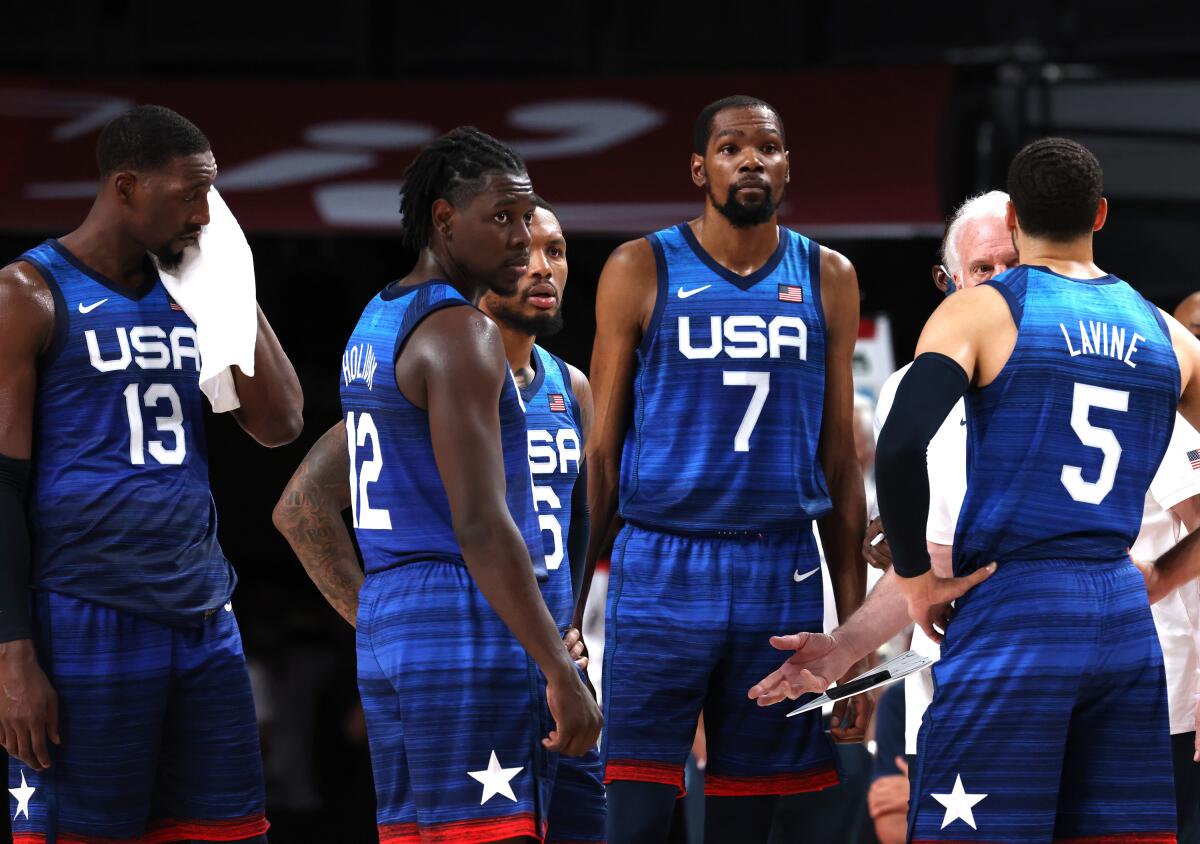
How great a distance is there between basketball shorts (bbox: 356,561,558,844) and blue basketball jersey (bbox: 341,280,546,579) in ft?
0.21

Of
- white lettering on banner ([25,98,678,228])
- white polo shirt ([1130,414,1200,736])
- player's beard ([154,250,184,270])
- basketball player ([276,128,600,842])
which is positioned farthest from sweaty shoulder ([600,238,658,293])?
white lettering on banner ([25,98,678,228])

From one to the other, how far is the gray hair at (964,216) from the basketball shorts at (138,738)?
6.91 feet

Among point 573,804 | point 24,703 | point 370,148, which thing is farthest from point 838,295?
point 370,148

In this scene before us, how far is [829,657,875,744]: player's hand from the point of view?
3.97m

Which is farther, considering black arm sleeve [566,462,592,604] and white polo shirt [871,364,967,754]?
white polo shirt [871,364,967,754]

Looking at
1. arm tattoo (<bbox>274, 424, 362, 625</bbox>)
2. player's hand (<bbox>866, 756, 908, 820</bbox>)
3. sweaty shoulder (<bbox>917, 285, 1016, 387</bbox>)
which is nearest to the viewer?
sweaty shoulder (<bbox>917, 285, 1016, 387</bbox>)

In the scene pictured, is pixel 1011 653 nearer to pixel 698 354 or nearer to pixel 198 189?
pixel 698 354

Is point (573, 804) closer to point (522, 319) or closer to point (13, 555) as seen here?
point (522, 319)

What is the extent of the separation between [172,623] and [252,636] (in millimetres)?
4299

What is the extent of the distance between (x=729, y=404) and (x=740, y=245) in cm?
39

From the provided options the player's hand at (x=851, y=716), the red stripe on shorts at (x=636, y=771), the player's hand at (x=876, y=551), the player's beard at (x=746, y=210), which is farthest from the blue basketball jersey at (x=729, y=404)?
the red stripe on shorts at (x=636, y=771)

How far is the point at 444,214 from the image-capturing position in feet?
10.4

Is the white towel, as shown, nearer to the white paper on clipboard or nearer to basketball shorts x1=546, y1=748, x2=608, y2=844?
basketball shorts x1=546, y1=748, x2=608, y2=844

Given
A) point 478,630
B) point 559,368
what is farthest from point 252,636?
point 478,630
